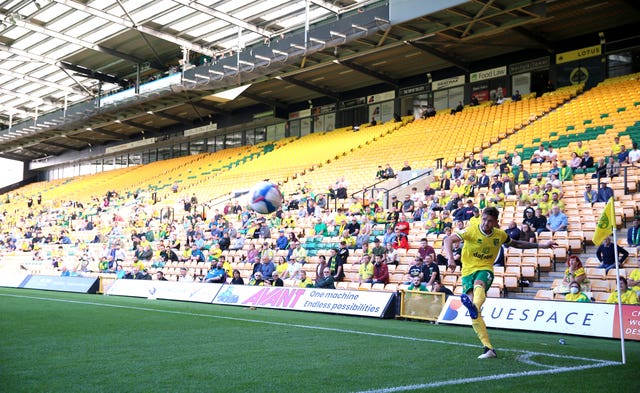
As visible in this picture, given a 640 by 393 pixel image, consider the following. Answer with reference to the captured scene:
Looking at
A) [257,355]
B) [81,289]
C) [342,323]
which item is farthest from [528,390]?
[81,289]

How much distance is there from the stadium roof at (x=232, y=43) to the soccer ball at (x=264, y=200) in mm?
13028

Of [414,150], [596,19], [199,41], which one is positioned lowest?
[414,150]

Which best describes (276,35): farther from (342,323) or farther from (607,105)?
(342,323)

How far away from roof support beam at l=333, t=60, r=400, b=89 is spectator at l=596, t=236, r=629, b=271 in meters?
19.7

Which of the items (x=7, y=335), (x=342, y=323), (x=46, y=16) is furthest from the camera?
(x=46, y=16)

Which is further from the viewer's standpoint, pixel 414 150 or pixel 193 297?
pixel 414 150

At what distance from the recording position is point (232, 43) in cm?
3553

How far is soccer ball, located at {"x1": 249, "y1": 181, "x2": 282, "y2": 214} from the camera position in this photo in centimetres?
1363

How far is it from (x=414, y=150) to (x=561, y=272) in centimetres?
1373

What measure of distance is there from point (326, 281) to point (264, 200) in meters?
2.89

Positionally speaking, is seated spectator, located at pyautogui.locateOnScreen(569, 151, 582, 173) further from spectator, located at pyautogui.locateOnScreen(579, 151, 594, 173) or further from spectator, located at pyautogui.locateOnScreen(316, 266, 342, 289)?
spectator, located at pyautogui.locateOnScreen(316, 266, 342, 289)

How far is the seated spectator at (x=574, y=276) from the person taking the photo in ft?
38.0

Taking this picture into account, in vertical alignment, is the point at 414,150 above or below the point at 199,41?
below

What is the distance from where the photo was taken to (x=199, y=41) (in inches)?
1414
